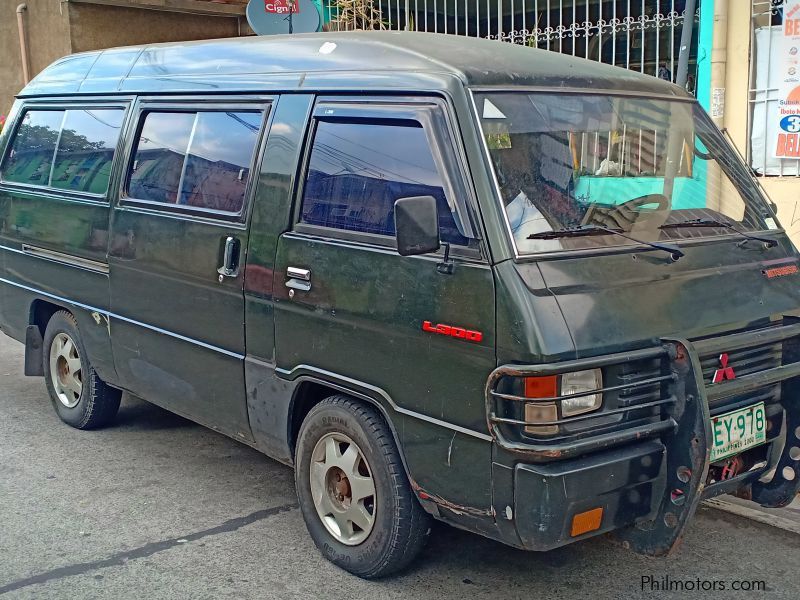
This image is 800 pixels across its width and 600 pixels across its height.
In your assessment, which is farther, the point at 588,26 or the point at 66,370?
the point at 588,26

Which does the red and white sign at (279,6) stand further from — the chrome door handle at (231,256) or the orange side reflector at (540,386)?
the orange side reflector at (540,386)

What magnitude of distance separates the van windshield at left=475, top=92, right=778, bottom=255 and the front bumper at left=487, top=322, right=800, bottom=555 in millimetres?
549

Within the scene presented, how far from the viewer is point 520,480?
10.7 feet

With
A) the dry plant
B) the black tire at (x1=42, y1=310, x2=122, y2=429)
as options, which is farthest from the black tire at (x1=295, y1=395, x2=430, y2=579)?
the dry plant

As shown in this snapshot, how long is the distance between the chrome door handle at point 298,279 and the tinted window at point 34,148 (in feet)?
9.03

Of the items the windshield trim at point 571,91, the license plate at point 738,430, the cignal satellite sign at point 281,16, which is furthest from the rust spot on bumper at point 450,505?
the cignal satellite sign at point 281,16

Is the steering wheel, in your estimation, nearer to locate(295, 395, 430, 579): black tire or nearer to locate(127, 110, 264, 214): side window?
locate(295, 395, 430, 579): black tire

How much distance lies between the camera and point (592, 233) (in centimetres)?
364

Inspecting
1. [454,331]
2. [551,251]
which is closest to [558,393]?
[454,331]

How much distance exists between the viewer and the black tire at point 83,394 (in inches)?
230

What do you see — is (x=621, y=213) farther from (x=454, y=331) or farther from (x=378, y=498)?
(x=378, y=498)

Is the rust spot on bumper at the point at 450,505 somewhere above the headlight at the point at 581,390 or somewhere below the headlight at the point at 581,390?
below

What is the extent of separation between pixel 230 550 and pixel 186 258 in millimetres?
1476

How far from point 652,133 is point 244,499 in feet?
9.09
